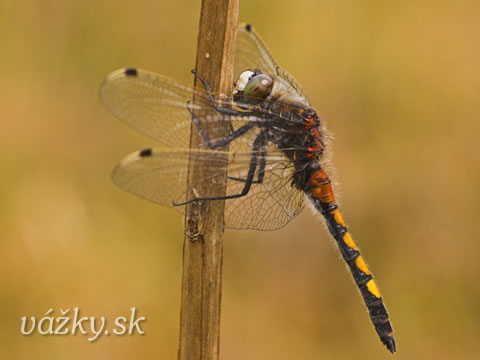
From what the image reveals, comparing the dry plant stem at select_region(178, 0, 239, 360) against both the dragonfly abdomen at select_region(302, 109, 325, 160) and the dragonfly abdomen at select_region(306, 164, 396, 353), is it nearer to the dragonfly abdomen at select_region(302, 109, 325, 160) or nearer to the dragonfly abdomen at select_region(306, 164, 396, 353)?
the dragonfly abdomen at select_region(302, 109, 325, 160)

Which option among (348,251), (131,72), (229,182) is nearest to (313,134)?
(229,182)

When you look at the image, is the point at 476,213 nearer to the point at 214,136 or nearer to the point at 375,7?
the point at 375,7

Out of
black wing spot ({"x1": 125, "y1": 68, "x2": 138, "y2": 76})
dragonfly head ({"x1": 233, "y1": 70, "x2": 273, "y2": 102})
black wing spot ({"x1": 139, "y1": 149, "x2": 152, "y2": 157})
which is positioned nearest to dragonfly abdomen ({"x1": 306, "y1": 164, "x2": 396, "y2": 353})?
dragonfly head ({"x1": 233, "y1": 70, "x2": 273, "y2": 102})

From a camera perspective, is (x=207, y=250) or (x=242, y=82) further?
(x=242, y=82)

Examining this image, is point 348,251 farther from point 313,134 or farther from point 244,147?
point 244,147

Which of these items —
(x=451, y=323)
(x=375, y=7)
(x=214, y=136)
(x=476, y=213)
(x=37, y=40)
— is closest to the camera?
(x=214, y=136)

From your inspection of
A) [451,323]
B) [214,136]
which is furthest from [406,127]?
[214,136]
